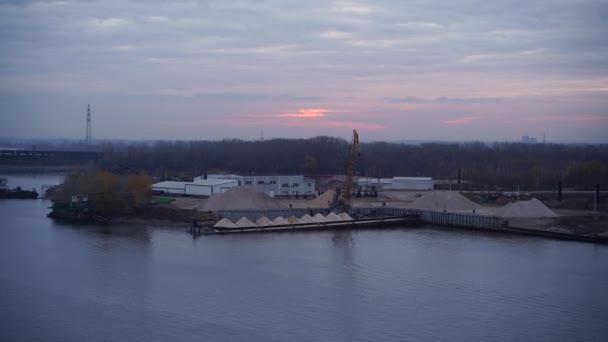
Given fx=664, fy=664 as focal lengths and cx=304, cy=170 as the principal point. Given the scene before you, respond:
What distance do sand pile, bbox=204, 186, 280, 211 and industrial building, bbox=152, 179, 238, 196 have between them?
5.59 feet

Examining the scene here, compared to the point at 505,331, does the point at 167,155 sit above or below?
above

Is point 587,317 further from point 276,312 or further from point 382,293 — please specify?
point 276,312

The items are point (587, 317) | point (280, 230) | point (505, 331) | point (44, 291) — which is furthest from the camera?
point (280, 230)

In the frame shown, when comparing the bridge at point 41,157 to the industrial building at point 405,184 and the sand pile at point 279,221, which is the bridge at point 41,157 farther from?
the sand pile at point 279,221

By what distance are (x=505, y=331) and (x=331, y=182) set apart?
526 inches

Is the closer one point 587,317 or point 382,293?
point 587,317

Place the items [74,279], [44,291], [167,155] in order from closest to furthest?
[44,291]
[74,279]
[167,155]

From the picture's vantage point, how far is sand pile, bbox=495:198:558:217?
1156 centimetres

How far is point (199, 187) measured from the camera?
1434cm

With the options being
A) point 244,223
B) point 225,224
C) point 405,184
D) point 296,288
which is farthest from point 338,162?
point 296,288

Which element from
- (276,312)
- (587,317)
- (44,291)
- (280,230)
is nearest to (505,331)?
(587,317)

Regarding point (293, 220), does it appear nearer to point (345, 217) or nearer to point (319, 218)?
point (319, 218)

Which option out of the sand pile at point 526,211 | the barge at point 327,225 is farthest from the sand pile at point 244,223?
the sand pile at point 526,211

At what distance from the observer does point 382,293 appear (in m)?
6.43
